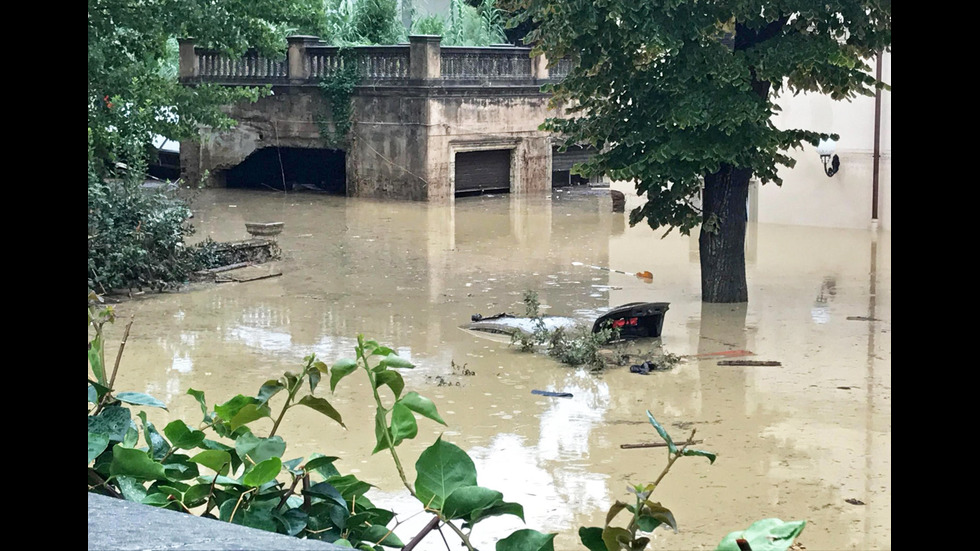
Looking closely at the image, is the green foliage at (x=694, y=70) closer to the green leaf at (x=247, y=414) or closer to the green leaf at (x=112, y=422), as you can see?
the green leaf at (x=247, y=414)

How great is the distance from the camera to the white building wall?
66.7ft

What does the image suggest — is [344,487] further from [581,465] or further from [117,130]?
[117,130]

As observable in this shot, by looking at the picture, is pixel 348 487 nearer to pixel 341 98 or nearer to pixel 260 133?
pixel 341 98

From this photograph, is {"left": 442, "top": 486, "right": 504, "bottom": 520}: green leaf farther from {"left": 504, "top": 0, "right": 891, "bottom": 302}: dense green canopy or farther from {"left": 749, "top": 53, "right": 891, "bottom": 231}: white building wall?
{"left": 749, "top": 53, "right": 891, "bottom": 231}: white building wall

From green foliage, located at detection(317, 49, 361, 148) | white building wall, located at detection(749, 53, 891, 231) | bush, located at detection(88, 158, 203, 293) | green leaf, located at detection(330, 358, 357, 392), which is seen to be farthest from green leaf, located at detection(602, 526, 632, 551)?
green foliage, located at detection(317, 49, 361, 148)

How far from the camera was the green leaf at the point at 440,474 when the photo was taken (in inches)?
66.3

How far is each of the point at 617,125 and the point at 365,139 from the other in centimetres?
1311

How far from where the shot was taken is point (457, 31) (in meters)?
29.8

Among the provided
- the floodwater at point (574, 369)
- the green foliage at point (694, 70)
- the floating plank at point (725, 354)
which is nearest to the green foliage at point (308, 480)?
the floodwater at point (574, 369)

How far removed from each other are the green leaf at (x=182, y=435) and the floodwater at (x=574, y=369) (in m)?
Result: 3.61

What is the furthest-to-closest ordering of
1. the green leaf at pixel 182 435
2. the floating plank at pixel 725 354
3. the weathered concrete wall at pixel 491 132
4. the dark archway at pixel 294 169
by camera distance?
the dark archway at pixel 294 169 < the weathered concrete wall at pixel 491 132 < the floating plank at pixel 725 354 < the green leaf at pixel 182 435

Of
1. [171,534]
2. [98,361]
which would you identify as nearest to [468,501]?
[171,534]

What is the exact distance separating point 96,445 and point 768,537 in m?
1.06
